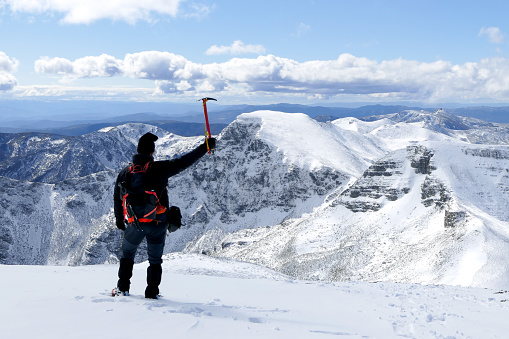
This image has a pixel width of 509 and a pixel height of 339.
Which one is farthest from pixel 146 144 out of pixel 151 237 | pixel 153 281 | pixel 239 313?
pixel 239 313

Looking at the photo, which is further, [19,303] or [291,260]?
[291,260]

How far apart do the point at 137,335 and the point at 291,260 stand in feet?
365

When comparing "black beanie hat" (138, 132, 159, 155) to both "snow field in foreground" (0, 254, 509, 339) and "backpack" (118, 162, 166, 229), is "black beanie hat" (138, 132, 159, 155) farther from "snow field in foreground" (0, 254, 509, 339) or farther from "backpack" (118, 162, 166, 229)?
"snow field in foreground" (0, 254, 509, 339)

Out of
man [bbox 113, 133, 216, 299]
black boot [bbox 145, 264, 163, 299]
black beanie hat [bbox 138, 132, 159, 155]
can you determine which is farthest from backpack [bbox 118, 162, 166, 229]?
black boot [bbox 145, 264, 163, 299]

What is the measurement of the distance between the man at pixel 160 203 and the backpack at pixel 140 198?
0.07 m

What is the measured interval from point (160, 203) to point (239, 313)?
3221mm

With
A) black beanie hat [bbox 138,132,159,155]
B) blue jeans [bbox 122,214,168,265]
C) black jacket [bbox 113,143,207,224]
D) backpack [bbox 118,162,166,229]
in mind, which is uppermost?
black beanie hat [bbox 138,132,159,155]

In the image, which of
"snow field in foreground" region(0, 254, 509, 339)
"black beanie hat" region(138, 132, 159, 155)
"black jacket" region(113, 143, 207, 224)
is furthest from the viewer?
"black beanie hat" region(138, 132, 159, 155)

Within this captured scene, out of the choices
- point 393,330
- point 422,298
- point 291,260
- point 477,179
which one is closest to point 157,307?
point 393,330

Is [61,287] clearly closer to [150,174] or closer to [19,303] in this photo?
[19,303]

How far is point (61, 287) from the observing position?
387 inches

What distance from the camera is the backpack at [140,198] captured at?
873 cm

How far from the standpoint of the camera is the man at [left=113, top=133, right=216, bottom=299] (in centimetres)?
877

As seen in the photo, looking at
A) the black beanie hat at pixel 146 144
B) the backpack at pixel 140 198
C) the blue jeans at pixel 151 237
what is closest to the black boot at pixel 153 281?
the blue jeans at pixel 151 237
